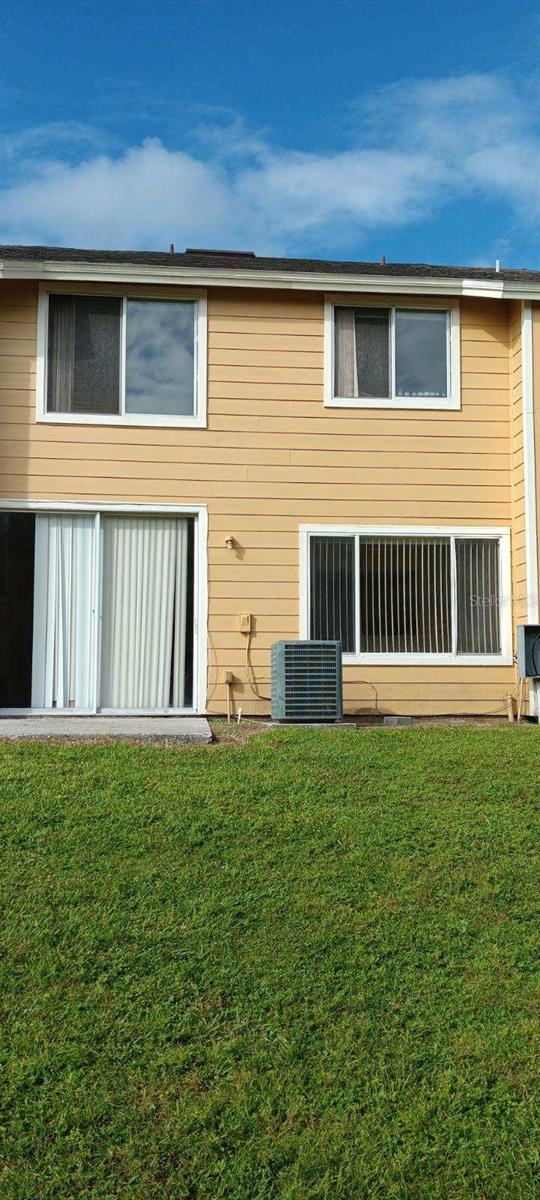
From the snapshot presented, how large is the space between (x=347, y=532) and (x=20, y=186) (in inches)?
300

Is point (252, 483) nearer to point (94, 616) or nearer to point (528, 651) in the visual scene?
point (94, 616)

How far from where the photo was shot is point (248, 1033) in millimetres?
4344

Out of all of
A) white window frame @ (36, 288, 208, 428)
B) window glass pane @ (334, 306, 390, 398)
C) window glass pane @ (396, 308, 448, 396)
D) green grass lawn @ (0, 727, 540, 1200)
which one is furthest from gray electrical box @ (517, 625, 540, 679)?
white window frame @ (36, 288, 208, 428)

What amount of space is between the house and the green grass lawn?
3.74 m

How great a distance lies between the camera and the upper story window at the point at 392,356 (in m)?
11.0

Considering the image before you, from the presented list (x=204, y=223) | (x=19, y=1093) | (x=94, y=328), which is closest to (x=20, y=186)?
(x=204, y=223)

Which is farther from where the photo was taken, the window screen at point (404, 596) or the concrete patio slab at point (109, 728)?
the window screen at point (404, 596)

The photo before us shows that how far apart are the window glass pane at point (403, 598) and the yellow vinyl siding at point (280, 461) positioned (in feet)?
0.81

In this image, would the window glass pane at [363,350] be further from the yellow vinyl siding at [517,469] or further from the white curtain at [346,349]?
the yellow vinyl siding at [517,469]

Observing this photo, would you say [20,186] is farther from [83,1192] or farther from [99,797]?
[83,1192]

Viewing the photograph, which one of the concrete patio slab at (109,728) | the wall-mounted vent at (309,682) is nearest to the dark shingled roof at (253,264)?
the wall-mounted vent at (309,682)

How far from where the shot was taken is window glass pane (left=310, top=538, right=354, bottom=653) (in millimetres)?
10695

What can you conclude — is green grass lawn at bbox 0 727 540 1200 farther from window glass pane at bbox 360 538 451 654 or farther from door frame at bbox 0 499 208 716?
window glass pane at bbox 360 538 451 654

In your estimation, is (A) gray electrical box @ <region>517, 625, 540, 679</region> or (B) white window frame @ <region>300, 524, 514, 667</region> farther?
(B) white window frame @ <region>300, 524, 514, 667</region>
